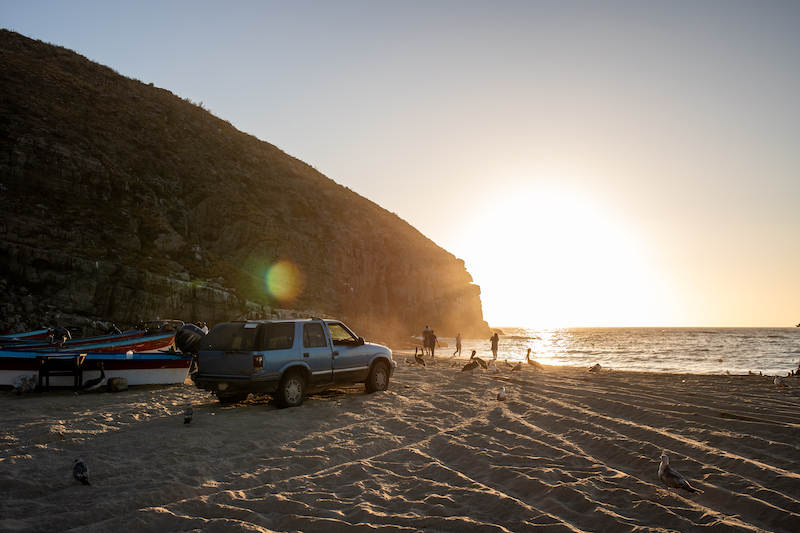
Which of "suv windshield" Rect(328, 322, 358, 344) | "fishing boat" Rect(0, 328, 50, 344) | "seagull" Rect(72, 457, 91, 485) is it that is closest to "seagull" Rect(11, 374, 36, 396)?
"fishing boat" Rect(0, 328, 50, 344)

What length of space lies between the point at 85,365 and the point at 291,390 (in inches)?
274

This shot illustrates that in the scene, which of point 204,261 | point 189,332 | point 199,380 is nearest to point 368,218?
point 204,261

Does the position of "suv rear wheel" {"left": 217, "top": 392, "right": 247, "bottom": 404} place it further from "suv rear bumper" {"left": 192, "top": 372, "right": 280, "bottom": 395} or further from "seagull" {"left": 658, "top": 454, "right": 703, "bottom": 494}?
"seagull" {"left": 658, "top": 454, "right": 703, "bottom": 494}

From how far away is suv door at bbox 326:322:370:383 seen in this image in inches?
453

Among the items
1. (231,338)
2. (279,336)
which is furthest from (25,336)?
(279,336)

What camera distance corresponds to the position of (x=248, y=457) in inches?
259

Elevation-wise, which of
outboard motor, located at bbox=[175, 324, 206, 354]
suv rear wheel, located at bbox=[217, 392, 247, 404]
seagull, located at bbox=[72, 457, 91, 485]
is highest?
outboard motor, located at bbox=[175, 324, 206, 354]

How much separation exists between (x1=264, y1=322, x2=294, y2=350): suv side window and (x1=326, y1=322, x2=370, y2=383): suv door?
50.1 inches

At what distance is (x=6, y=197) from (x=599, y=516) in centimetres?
4130

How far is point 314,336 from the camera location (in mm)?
11258

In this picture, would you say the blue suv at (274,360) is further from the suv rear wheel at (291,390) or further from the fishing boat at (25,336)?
the fishing boat at (25,336)

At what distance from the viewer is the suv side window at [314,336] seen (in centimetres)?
1100

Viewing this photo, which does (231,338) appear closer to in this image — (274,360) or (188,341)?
(274,360)

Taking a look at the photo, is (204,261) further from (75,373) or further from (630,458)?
(630,458)
